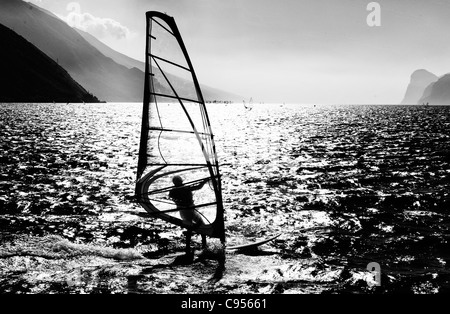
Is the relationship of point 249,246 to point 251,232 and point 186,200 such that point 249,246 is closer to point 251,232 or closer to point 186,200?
point 251,232

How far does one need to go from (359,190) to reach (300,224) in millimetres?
9637

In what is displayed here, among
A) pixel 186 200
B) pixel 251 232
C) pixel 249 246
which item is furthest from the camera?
pixel 251 232

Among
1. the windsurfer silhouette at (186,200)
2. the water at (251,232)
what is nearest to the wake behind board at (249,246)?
the water at (251,232)

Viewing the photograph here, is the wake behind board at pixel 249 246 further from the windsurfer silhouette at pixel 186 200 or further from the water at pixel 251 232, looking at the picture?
the windsurfer silhouette at pixel 186 200

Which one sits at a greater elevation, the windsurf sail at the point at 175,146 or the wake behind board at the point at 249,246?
the windsurf sail at the point at 175,146

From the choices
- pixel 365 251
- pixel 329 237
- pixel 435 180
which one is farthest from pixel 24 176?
pixel 435 180

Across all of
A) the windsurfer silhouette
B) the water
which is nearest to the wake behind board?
the water

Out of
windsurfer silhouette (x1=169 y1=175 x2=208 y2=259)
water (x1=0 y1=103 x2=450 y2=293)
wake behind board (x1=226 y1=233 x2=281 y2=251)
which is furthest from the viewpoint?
wake behind board (x1=226 y1=233 x2=281 y2=251)

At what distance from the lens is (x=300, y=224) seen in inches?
749

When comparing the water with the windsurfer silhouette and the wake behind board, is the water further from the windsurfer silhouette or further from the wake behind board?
the windsurfer silhouette

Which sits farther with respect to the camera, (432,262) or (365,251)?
(365,251)

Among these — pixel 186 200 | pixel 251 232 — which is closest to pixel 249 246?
pixel 251 232
